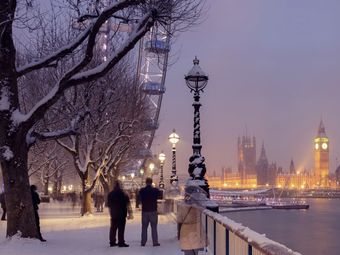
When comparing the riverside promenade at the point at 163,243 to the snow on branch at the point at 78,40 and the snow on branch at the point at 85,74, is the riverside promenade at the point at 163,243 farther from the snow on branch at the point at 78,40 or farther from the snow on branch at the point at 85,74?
the snow on branch at the point at 78,40

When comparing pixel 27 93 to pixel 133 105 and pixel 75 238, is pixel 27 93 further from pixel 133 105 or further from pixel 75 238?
pixel 75 238

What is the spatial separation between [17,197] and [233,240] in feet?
26.9

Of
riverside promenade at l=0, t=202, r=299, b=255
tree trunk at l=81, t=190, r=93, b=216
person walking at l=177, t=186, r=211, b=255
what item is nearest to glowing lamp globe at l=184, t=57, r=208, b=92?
riverside promenade at l=0, t=202, r=299, b=255

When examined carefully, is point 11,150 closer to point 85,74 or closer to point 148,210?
point 85,74

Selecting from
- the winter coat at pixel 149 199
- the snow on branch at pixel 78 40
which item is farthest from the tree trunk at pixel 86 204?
the snow on branch at pixel 78 40

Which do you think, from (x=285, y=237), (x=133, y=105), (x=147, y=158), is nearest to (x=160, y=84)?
(x=147, y=158)

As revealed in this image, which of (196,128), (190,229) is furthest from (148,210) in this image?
(190,229)

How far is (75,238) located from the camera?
18.0m

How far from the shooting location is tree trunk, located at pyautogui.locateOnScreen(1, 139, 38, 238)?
14555mm

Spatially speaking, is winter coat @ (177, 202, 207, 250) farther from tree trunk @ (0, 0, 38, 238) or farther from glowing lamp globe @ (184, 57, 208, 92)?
glowing lamp globe @ (184, 57, 208, 92)

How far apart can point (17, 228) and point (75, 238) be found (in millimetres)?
3699

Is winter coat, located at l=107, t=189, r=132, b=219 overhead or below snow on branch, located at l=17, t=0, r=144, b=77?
below

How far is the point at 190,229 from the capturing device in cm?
1170

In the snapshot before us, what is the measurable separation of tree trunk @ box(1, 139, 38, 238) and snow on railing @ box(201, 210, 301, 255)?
5062 millimetres
